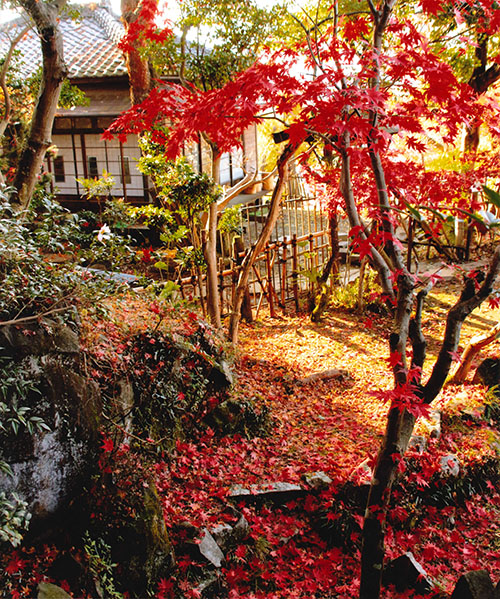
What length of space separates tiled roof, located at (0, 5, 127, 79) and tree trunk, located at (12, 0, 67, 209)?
788 cm

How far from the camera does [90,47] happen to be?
15.1 metres

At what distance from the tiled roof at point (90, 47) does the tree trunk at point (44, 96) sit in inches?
310

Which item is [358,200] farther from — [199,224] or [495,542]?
[495,542]

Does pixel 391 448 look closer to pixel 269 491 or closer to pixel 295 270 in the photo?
pixel 269 491

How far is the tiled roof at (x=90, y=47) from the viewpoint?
1330 cm

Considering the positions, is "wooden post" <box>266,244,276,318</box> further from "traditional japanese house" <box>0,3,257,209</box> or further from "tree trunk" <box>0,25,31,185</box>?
"tree trunk" <box>0,25,31,185</box>

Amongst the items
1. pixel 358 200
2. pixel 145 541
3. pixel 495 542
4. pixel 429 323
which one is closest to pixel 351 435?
pixel 495 542

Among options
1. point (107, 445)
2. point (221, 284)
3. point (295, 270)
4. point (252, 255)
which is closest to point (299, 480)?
point (107, 445)

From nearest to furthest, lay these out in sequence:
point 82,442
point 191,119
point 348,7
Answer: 1. point 82,442
2. point 191,119
3. point 348,7

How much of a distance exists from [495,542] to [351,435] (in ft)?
6.01

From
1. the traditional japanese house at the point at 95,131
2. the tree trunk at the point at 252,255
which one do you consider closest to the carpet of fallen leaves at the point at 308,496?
Result: the tree trunk at the point at 252,255

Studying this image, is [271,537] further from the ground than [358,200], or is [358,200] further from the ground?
[358,200]

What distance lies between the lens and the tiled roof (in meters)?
13.3

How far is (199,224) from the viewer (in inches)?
319
